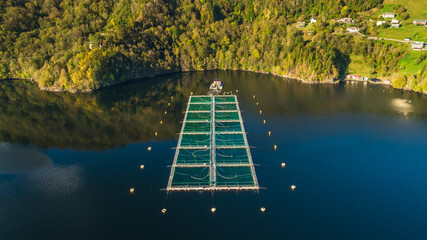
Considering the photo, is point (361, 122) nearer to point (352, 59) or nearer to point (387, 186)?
point (387, 186)

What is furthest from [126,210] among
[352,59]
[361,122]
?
[352,59]

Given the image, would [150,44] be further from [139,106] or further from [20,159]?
[20,159]

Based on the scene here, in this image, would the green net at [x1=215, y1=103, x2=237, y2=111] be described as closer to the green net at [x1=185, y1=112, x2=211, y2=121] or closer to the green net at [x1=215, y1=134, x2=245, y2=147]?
the green net at [x1=185, y1=112, x2=211, y2=121]

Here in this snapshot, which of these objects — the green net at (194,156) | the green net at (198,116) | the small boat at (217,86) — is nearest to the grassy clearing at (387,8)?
the small boat at (217,86)

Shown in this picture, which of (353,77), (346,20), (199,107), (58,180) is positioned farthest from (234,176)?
(346,20)

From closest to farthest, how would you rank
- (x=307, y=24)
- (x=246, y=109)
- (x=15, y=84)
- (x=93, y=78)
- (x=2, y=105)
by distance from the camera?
(x=246, y=109), (x=2, y=105), (x=93, y=78), (x=15, y=84), (x=307, y=24)

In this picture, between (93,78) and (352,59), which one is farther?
(352,59)

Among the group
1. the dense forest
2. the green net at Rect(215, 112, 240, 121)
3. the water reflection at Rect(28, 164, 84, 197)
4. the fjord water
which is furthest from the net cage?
the dense forest
